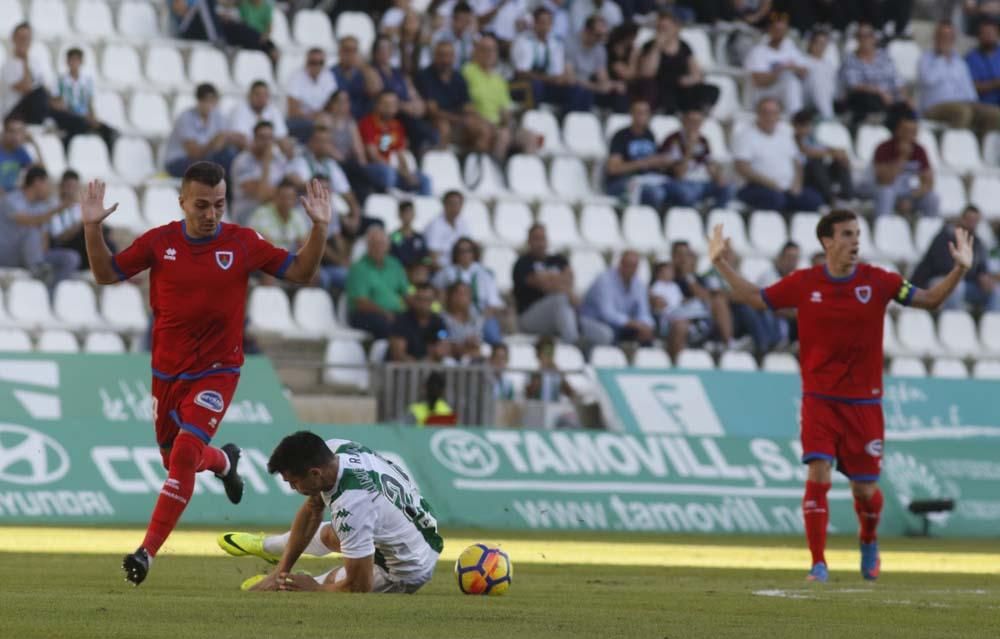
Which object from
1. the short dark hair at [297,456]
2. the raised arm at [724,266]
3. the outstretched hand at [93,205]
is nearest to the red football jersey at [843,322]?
the raised arm at [724,266]

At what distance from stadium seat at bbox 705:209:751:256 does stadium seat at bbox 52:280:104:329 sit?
9.16 metres

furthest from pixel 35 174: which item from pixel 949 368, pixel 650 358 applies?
pixel 949 368

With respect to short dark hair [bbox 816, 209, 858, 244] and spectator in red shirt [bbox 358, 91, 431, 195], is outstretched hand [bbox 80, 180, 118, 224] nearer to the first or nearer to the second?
short dark hair [bbox 816, 209, 858, 244]

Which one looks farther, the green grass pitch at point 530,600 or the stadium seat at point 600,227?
the stadium seat at point 600,227

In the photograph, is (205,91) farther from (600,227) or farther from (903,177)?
(903,177)

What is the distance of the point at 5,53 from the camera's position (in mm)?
23594

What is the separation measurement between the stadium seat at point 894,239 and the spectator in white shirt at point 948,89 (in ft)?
10.5

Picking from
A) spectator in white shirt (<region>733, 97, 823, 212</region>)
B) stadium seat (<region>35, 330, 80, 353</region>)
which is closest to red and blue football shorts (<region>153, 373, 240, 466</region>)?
stadium seat (<region>35, 330, 80, 353</region>)

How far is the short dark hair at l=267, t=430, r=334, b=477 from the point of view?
10438 millimetres

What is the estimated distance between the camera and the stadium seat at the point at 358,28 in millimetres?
26594

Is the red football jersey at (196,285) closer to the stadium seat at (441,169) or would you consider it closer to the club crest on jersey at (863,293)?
the club crest on jersey at (863,293)

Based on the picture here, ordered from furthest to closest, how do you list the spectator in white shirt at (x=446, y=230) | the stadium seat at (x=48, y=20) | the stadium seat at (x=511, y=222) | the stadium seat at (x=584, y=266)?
the stadium seat at (x=511, y=222) → the stadium seat at (x=584, y=266) → the stadium seat at (x=48, y=20) → the spectator in white shirt at (x=446, y=230)

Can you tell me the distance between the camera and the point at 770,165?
27781 millimetres

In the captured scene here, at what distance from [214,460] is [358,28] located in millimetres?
15541
